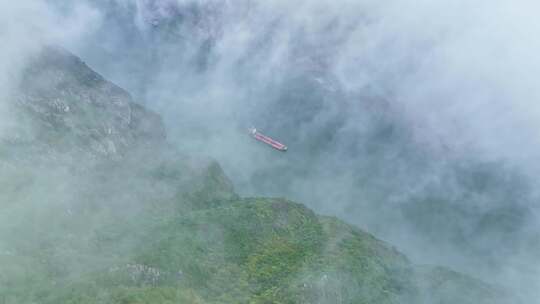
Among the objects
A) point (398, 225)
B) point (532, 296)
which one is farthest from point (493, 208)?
point (532, 296)

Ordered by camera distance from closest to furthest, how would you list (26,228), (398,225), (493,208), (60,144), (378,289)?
(26,228)
(378,289)
(60,144)
(398,225)
(493,208)

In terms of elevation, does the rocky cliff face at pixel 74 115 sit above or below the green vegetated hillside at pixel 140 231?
above

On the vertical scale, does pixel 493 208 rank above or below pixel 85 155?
above

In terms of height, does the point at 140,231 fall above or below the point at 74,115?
below

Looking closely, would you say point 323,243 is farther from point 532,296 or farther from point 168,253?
point 532,296

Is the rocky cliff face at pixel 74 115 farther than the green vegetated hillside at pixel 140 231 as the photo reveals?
Yes

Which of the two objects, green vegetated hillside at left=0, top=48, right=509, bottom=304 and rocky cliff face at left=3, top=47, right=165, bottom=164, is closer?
green vegetated hillside at left=0, top=48, right=509, bottom=304

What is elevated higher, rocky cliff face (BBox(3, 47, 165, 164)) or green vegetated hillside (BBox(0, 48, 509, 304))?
rocky cliff face (BBox(3, 47, 165, 164))

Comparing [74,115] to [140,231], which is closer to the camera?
[140,231]
